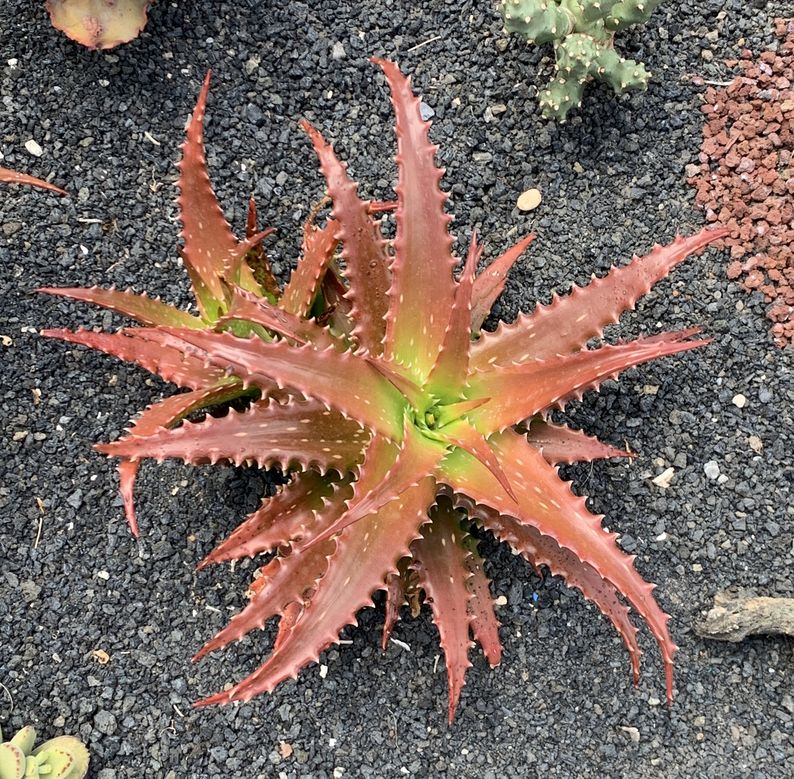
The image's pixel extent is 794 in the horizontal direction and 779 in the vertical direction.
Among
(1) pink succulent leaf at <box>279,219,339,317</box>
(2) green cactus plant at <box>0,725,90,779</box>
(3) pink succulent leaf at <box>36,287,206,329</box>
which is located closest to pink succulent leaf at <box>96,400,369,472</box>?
(1) pink succulent leaf at <box>279,219,339,317</box>

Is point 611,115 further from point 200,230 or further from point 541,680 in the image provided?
point 541,680

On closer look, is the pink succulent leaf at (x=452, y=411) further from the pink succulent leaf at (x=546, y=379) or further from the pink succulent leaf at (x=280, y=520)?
the pink succulent leaf at (x=280, y=520)

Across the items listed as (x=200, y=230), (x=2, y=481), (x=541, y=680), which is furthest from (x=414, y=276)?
(x=2, y=481)

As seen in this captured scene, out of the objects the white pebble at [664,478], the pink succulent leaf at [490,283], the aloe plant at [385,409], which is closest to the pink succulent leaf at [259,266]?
the aloe plant at [385,409]

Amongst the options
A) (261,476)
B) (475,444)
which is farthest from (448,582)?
(261,476)

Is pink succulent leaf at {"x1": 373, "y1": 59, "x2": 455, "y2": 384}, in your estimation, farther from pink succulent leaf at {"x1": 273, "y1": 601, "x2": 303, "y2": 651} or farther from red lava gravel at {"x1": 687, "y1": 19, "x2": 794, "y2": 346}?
red lava gravel at {"x1": 687, "y1": 19, "x2": 794, "y2": 346}
